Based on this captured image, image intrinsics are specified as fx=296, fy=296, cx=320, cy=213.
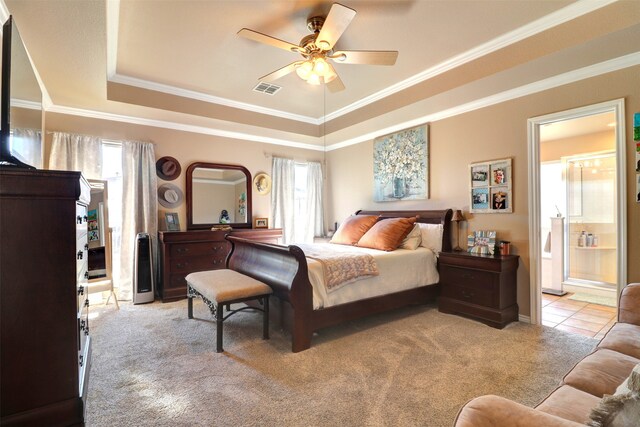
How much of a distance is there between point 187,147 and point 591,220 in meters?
6.57

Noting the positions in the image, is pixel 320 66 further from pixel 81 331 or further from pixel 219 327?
pixel 81 331

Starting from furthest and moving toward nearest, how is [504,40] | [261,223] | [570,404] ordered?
[261,223] → [504,40] → [570,404]

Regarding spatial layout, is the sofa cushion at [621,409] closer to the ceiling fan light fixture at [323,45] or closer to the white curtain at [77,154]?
the ceiling fan light fixture at [323,45]

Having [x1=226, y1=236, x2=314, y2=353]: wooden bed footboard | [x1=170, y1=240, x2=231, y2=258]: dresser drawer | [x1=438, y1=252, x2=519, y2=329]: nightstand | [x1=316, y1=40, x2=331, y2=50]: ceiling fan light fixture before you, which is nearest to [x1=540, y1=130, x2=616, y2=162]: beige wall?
[x1=438, y1=252, x2=519, y2=329]: nightstand

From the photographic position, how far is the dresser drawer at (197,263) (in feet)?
13.2

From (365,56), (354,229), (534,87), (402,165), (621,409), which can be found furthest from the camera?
(402,165)

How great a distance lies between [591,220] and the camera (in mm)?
4824

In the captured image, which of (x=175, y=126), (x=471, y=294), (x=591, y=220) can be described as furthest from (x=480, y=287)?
(x=175, y=126)

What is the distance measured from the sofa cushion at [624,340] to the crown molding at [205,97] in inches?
175

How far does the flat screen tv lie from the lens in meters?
1.63

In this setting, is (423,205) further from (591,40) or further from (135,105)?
(135,105)

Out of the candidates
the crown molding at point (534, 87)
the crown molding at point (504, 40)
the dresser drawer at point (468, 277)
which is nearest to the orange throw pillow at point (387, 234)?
the dresser drawer at point (468, 277)

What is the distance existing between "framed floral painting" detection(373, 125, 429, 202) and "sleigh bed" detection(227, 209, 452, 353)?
1040 mm

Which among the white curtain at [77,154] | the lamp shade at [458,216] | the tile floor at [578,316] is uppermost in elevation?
the white curtain at [77,154]
